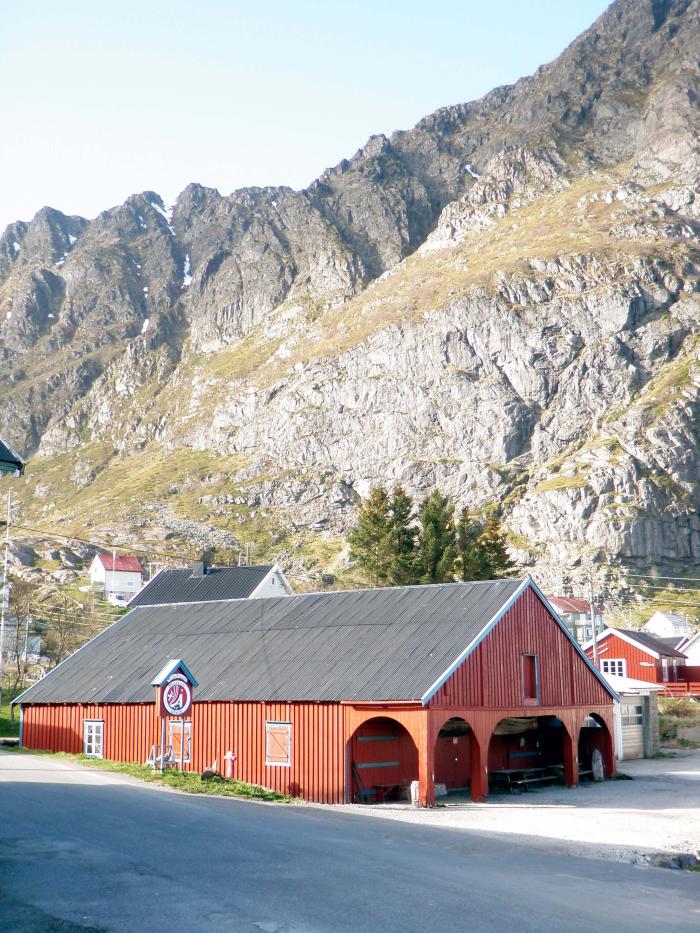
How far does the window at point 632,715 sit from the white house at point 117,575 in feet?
302

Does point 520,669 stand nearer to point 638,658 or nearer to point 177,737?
point 177,737

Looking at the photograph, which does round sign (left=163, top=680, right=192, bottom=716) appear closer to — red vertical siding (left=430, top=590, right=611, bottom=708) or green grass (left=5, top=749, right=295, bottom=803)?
green grass (left=5, top=749, right=295, bottom=803)

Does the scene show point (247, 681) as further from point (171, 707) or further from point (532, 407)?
point (532, 407)

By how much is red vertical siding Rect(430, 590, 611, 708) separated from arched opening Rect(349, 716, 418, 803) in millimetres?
2752

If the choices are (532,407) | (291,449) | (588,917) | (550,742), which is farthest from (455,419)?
(588,917)

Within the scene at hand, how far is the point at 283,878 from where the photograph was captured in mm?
14195

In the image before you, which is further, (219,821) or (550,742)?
(550,742)

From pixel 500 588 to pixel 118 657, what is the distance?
673 inches

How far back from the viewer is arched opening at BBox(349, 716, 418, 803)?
30.2 metres

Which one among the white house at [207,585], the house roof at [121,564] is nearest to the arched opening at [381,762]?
the white house at [207,585]

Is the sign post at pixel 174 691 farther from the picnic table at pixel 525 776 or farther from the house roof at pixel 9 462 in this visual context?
the picnic table at pixel 525 776

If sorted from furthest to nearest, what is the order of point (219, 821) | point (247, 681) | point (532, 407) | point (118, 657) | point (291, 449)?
point (291, 449) → point (532, 407) → point (118, 657) → point (247, 681) → point (219, 821)

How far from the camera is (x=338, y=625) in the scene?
35.6 meters

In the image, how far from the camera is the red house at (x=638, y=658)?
7862 centimetres
